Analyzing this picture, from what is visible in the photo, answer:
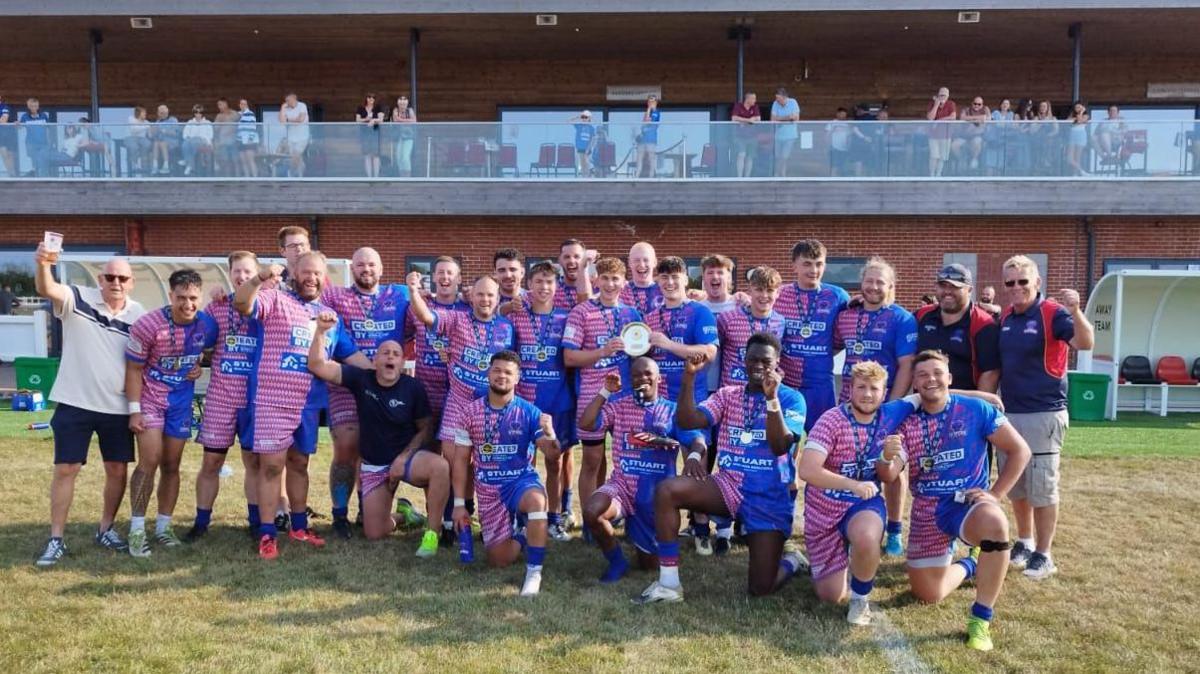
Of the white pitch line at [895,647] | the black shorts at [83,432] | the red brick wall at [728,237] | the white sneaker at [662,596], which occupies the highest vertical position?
the red brick wall at [728,237]

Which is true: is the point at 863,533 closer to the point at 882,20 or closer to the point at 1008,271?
the point at 1008,271

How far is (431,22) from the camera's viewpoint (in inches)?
642

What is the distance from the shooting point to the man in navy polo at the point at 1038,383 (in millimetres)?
5762

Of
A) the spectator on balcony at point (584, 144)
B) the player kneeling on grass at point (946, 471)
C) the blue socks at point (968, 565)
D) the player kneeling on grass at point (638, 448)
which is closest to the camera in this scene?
the player kneeling on grass at point (946, 471)

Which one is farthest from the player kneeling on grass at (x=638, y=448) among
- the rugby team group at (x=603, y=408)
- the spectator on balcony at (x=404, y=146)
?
the spectator on balcony at (x=404, y=146)

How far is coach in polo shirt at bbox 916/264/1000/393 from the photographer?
606 cm

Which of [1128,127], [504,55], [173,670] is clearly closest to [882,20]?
[1128,127]

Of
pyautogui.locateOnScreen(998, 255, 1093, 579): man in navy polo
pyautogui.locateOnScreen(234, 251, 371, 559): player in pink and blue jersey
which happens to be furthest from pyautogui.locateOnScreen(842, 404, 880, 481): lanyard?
pyautogui.locateOnScreen(234, 251, 371, 559): player in pink and blue jersey

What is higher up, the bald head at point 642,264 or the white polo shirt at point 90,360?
the bald head at point 642,264

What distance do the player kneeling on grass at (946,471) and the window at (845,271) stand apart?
36.2 ft

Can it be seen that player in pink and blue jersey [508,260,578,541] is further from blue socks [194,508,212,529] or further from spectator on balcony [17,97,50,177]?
spectator on balcony [17,97,50,177]

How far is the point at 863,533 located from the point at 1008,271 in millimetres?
2235

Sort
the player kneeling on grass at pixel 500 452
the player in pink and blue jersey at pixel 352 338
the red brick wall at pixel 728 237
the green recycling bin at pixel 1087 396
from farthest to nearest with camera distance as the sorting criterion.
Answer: the red brick wall at pixel 728 237, the green recycling bin at pixel 1087 396, the player in pink and blue jersey at pixel 352 338, the player kneeling on grass at pixel 500 452

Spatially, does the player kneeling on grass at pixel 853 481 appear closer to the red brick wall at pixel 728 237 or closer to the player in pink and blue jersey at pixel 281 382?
the player in pink and blue jersey at pixel 281 382
